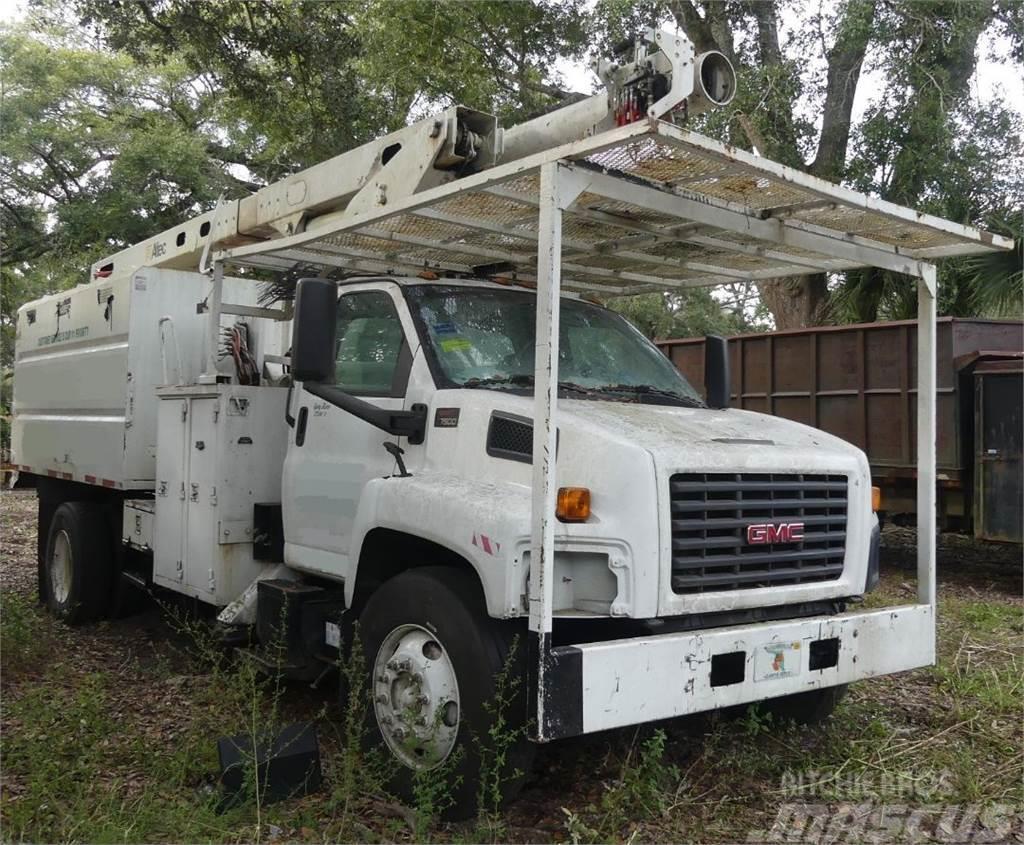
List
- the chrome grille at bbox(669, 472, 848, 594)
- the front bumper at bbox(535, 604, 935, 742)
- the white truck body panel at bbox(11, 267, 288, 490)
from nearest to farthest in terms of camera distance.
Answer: the front bumper at bbox(535, 604, 935, 742)
the chrome grille at bbox(669, 472, 848, 594)
the white truck body panel at bbox(11, 267, 288, 490)

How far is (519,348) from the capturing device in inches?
190

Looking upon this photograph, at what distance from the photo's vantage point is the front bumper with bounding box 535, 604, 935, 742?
3404mm

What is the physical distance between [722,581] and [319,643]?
7.22ft

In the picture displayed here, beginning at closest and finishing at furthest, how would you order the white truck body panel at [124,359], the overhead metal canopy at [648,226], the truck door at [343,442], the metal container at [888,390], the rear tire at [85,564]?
the overhead metal canopy at [648,226]
the truck door at [343,442]
the white truck body panel at [124,359]
the rear tire at [85,564]
the metal container at [888,390]

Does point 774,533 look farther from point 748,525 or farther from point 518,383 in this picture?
point 518,383

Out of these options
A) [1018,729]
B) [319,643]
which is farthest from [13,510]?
[1018,729]

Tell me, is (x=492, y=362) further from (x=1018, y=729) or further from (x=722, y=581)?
(x=1018, y=729)

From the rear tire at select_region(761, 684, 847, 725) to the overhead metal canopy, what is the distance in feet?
7.17

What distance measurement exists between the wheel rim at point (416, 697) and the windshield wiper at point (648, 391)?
155cm

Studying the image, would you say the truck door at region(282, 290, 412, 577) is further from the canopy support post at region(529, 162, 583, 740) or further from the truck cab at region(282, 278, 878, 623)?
the canopy support post at region(529, 162, 583, 740)

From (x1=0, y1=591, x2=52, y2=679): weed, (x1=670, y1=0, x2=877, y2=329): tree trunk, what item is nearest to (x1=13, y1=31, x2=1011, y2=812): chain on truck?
(x1=0, y1=591, x2=52, y2=679): weed

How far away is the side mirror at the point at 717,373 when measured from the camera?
5715 mm
